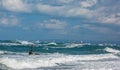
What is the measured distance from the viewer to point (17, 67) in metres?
29.5

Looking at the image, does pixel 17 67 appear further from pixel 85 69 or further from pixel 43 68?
pixel 85 69

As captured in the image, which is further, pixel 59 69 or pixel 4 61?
pixel 4 61

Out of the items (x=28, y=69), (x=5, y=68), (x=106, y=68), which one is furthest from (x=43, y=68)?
(x=106, y=68)

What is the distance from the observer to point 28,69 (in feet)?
93.6

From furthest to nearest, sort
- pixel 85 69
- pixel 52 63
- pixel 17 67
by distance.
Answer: pixel 52 63, pixel 17 67, pixel 85 69

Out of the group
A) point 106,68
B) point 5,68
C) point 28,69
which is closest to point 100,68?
point 106,68

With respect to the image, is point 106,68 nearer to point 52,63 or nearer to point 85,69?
point 85,69

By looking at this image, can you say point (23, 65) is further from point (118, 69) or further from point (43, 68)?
point (118, 69)

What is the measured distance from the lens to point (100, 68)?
2841cm

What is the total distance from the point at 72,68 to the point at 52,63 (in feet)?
15.7

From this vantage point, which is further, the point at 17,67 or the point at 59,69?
the point at 17,67

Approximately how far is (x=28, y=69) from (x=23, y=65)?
6.49 ft

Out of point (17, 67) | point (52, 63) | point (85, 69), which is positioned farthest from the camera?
point (52, 63)

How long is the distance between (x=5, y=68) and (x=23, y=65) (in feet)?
6.95
